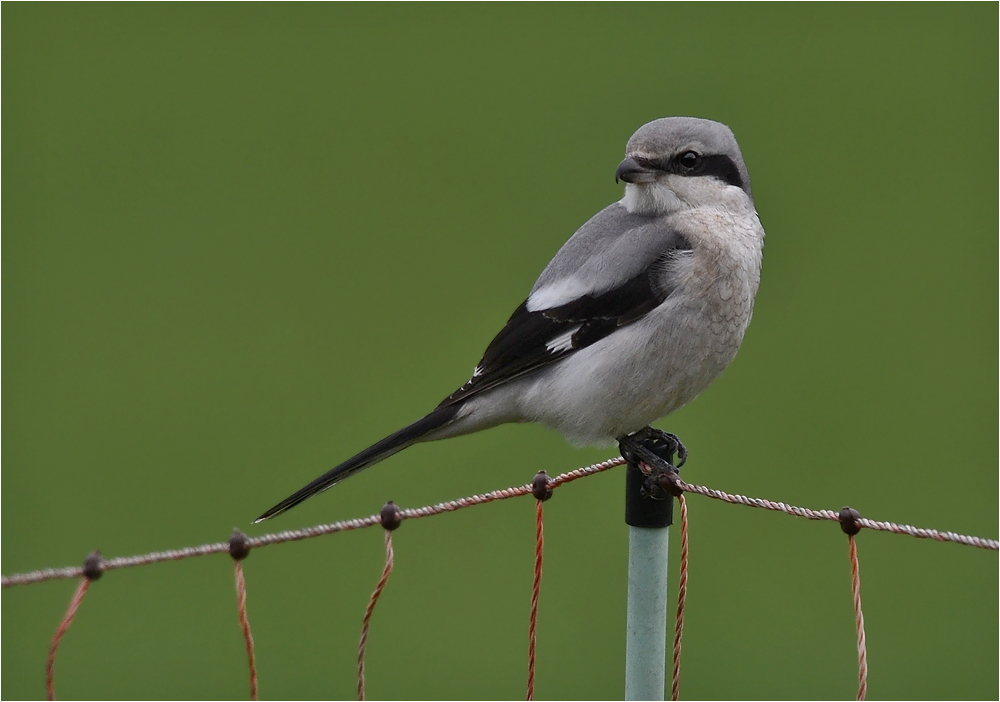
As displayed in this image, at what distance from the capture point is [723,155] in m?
2.59

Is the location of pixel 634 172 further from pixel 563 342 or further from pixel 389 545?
pixel 389 545

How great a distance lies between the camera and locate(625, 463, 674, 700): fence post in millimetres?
1822

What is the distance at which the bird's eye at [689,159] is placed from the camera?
2541mm

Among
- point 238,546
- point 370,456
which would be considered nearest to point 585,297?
point 370,456

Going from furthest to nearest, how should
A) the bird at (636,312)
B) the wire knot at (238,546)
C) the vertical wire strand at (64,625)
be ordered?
the bird at (636,312) < the wire knot at (238,546) < the vertical wire strand at (64,625)

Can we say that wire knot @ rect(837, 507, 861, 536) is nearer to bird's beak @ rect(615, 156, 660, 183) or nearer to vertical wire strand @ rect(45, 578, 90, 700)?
bird's beak @ rect(615, 156, 660, 183)

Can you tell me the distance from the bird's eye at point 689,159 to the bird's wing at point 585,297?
6.2 inches

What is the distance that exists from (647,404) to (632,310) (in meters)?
0.22

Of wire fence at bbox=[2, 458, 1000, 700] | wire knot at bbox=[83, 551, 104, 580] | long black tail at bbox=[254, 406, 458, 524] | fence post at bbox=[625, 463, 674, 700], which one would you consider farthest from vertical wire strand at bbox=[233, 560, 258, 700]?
fence post at bbox=[625, 463, 674, 700]

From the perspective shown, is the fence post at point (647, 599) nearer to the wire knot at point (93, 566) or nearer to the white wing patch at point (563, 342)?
the white wing patch at point (563, 342)

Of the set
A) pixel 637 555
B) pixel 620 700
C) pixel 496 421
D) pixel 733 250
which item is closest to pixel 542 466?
pixel 620 700

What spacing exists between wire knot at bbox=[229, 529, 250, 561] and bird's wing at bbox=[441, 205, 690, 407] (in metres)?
0.86

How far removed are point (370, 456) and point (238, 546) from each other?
2.14ft

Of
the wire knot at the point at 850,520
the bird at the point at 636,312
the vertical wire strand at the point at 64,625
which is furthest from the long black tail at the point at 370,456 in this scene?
the wire knot at the point at 850,520
